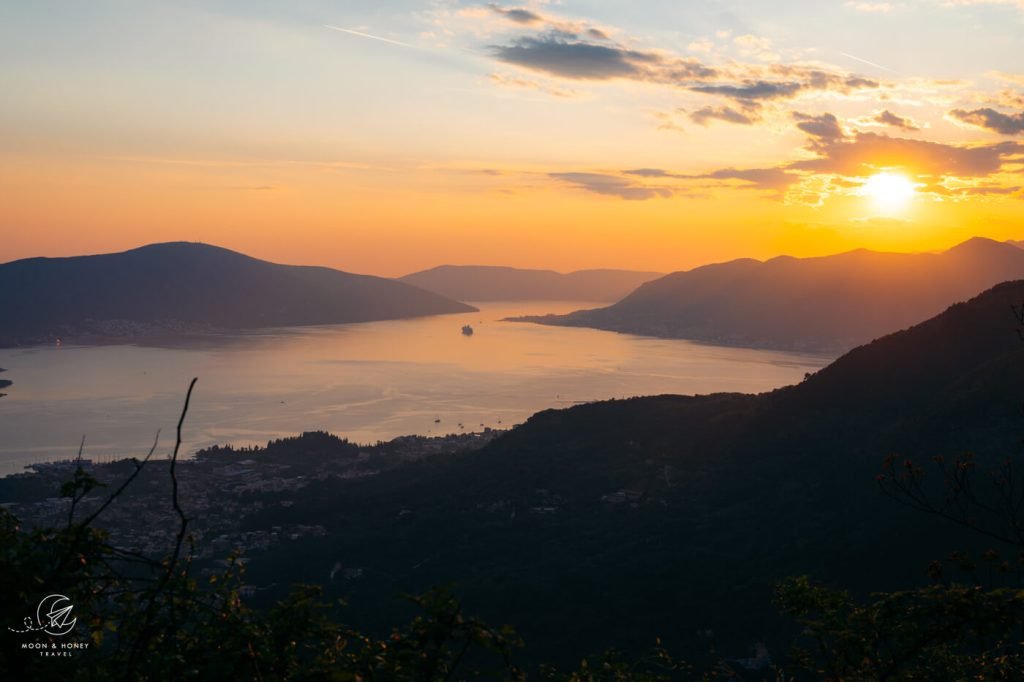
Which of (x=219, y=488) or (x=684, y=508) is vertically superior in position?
(x=684, y=508)

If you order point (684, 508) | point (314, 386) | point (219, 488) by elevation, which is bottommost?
point (219, 488)

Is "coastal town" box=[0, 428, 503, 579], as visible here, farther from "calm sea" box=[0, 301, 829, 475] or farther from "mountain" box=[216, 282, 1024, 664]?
"calm sea" box=[0, 301, 829, 475]

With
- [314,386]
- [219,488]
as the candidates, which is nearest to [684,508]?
[219,488]

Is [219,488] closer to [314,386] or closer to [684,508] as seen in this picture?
[684,508]

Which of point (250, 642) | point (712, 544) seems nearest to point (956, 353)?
point (712, 544)

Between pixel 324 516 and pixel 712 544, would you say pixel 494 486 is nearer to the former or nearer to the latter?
pixel 324 516
